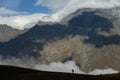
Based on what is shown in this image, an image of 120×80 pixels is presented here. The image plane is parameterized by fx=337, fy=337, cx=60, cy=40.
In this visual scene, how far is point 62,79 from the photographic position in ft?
276

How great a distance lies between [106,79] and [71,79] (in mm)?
9132

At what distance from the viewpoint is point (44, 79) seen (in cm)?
8588

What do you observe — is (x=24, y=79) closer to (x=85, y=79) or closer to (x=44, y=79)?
(x=44, y=79)

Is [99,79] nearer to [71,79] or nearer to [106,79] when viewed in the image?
[106,79]

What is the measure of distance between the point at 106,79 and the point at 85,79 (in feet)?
18.1

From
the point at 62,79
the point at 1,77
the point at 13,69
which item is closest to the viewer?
the point at 62,79

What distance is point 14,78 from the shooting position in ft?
286

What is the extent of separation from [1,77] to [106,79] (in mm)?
28109

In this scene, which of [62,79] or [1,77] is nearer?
[62,79]

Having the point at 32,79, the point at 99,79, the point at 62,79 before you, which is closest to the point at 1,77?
the point at 32,79

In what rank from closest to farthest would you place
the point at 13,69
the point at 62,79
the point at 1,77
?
the point at 62,79, the point at 1,77, the point at 13,69

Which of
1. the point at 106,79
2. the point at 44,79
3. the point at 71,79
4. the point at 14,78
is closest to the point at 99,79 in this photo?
the point at 106,79

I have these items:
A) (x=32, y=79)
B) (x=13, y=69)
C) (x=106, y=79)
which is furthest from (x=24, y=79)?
(x=13, y=69)

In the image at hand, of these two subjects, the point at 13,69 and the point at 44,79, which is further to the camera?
the point at 13,69
